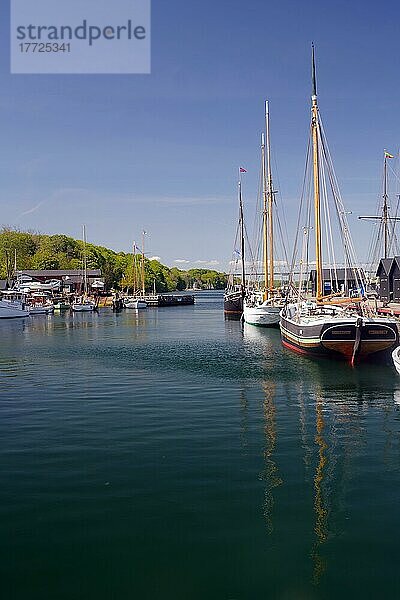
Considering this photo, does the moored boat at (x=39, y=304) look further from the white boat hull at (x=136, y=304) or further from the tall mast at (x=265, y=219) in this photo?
the tall mast at (x=265, y=219)

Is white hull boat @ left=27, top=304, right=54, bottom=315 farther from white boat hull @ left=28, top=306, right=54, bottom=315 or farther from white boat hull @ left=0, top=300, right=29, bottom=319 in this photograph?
white boat hull @ left=0, top=300, right=29, bottom=319

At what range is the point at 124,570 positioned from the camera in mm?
10180

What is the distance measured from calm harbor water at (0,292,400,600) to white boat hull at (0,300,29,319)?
6919 centimetres

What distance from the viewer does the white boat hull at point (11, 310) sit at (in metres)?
95.1

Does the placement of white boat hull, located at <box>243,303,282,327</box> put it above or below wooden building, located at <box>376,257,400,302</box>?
below

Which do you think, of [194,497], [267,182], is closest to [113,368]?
[194,497]

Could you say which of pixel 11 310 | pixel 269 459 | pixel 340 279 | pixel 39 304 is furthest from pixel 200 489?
pixel 39 304

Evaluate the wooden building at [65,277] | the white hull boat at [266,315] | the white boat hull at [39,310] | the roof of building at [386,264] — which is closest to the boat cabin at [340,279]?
the roof of building at [386,264]

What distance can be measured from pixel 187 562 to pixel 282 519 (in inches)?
99.3

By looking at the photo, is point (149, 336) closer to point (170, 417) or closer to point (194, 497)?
point (170, 417)

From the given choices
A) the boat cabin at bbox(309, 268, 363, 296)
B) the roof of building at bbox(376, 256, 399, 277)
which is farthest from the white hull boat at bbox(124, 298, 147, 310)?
the roof of building at bbox(376, 256, 399, 277)

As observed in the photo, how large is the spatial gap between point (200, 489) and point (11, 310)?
88588 millimetres

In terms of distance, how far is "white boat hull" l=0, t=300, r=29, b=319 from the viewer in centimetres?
9512

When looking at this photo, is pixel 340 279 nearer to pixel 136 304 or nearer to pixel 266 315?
pixel 136 304
